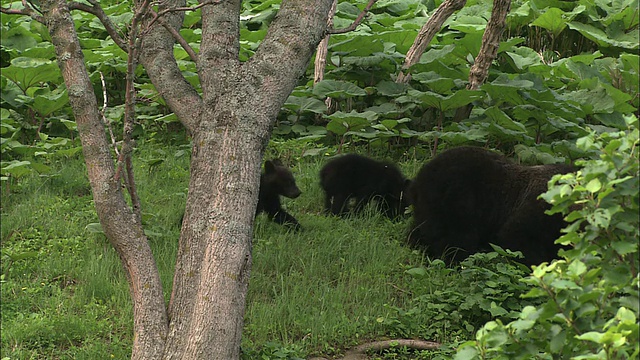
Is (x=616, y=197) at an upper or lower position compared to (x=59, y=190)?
upper

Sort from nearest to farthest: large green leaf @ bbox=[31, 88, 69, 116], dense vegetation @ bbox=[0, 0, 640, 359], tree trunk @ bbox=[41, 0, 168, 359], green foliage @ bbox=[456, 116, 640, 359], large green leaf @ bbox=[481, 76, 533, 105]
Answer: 1. green foliage @ bbox=[456, 116, 640, 359]
2. dense vegetation @ bbox=[0, 0, 640, 359]
3. tree trunk @ bbox=[41, 0, 168, 359]
4. large green leaf @ bbox=[481, 76, 533, 105]
5. large green leaf @ bbox=[31, 88, 69, 116]

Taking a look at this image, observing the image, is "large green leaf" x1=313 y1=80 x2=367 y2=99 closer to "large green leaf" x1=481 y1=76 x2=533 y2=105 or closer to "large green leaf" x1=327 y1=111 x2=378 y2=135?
"large green leaf" x1=327 y1=111 x2=378 y2=135

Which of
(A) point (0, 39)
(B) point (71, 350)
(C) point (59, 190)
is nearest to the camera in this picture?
(B) point (71, 350)

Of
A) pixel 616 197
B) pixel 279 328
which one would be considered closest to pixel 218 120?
pixel 279 328

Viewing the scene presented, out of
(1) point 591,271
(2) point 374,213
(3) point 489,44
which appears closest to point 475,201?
(2) point 374,213

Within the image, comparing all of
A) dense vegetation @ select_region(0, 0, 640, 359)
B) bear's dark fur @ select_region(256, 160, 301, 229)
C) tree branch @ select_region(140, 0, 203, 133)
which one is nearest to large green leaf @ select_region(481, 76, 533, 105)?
dense vegetation @ select_region(0, 0, 640, 359)

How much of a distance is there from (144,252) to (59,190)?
4092mm

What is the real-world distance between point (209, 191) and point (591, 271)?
2681 mm

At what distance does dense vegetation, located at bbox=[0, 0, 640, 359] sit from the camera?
297cm

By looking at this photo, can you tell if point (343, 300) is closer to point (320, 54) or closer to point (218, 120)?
point (218, 120)

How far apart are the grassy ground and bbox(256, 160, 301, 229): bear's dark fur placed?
133 mm

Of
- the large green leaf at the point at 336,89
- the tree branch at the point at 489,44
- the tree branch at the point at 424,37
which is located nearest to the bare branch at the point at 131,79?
the large green leaf at the point at 336,89

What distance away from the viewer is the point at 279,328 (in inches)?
237

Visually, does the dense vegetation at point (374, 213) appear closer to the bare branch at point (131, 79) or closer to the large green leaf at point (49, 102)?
the large green leaf at point (49, 102)
